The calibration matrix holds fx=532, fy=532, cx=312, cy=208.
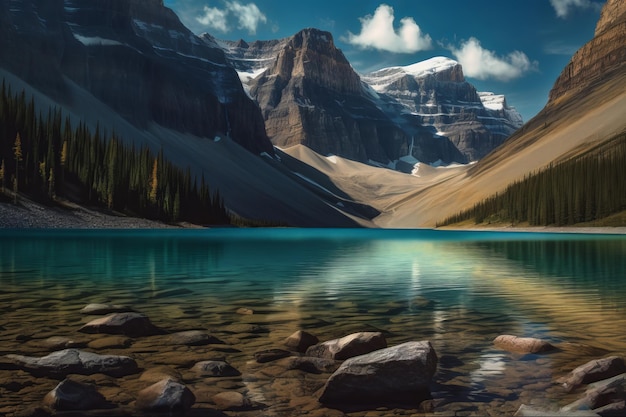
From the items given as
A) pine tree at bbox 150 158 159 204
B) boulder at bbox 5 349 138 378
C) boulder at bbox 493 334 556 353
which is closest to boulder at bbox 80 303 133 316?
boulder at bbox 5 349 138 378

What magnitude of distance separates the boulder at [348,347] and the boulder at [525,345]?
11.2 ft

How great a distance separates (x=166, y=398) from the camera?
30.0ft

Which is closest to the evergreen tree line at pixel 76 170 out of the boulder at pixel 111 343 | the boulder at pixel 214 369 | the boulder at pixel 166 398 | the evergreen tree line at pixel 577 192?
the evergreen tree line at pixel 577 192

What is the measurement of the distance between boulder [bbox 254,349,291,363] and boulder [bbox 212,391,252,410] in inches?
105

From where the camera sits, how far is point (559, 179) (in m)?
145

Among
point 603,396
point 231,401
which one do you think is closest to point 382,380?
point 231,401

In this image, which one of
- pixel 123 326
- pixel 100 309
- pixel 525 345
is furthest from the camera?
pixel 100 309

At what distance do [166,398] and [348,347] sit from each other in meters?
5.19

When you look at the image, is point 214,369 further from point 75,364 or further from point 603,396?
point 603,396

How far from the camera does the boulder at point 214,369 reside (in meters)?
11.4

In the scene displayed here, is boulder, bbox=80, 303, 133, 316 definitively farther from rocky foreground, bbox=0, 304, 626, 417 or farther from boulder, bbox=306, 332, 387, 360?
boulder, bbox=306, 332, 387, 360

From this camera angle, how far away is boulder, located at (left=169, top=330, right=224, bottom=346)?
46.9ft

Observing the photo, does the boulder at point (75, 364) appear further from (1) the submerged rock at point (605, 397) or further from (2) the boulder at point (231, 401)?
(1) the submerged rock at point (605, 397)

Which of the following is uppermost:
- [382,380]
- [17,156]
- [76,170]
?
[17,156]
